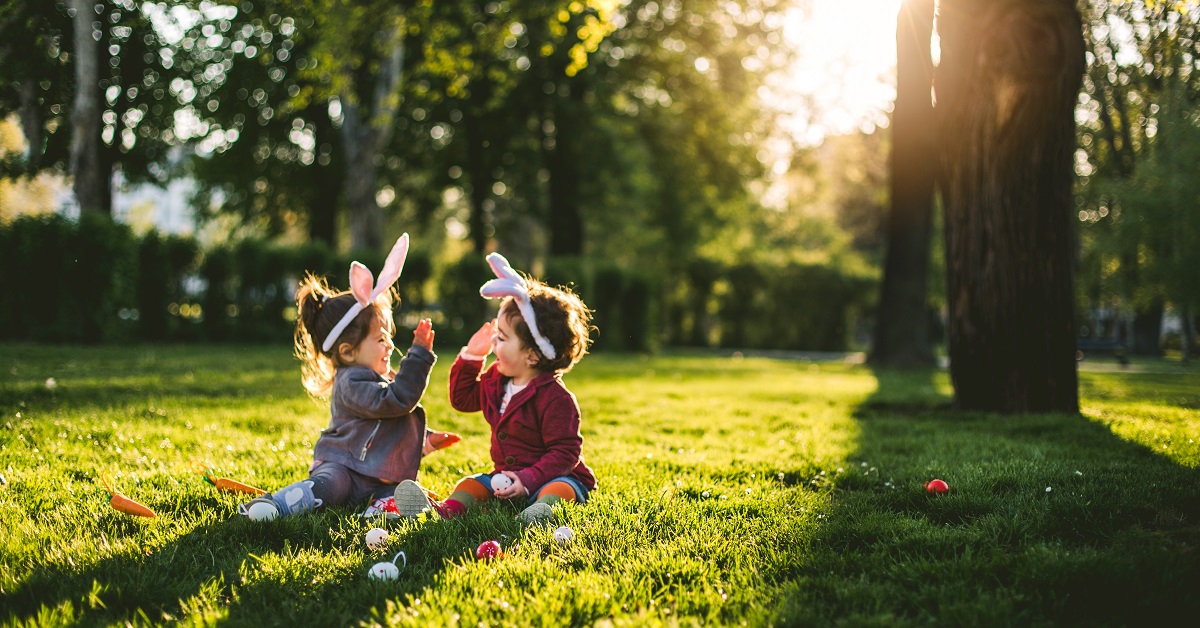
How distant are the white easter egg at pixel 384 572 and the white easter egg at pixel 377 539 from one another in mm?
359

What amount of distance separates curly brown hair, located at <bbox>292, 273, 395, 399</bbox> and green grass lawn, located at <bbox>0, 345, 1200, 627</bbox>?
2.44ft

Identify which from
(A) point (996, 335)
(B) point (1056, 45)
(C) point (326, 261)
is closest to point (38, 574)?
(A) point (996, 335)

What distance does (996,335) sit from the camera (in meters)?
6.98

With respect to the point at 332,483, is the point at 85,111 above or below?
above

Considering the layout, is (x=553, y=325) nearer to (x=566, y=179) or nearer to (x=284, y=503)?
(x=284, y=503)

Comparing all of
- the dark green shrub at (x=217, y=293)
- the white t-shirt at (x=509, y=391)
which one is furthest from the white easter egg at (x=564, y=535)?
the dark green shrub at (x=217, y=293)

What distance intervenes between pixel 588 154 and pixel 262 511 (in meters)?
18.0

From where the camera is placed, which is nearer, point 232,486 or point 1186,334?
point 232,486

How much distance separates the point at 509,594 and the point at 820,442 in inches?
150

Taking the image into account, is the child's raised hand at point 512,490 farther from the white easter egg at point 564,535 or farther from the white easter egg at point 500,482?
the white easter egg at point 564,535

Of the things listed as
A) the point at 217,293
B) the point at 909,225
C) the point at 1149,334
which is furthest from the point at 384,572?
the point at 1149,334

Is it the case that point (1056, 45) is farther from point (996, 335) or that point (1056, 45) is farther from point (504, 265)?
point (504, 265)

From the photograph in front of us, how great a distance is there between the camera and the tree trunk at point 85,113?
1498 centimetres

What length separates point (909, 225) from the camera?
51.9 feet
